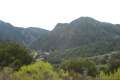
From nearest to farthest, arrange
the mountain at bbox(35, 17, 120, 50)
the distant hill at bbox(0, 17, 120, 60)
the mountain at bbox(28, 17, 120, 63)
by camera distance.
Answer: the distant hill at bbox(0, 17, 120, 60) < the mountain at bbox(28, 17, 120, 63) < the mountain at bbox(35, 17, 120, 50)

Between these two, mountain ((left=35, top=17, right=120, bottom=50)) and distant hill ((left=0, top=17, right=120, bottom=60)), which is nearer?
distant hill ((left=0, top=17, right=120, bottom=60))

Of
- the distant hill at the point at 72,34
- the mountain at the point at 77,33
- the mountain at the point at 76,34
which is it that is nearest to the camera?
the distant hill at the point at 72,34

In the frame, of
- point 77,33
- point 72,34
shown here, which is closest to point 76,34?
point 77,33

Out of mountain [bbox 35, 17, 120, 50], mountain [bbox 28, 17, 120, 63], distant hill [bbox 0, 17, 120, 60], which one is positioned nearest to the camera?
distant hill [bbox 0, 17, 120, 60]

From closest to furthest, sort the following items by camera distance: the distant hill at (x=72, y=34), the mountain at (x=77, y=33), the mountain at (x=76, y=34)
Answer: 1. the distant hill at (x=72, y=34)
2. the mountain at (x=76, y=34)
3. the mountain at (x=77, y=33)

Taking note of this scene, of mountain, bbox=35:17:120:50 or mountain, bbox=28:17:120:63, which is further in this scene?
mountain, bbox=35:17:120:50

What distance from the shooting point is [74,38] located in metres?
176

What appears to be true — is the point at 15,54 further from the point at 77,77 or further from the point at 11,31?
the point at 11,31

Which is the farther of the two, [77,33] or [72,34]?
[77,33]

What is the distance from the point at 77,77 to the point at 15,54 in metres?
26.8

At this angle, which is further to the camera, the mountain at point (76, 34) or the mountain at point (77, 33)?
the mountain at point (77, 33)

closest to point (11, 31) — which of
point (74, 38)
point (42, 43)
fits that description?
point (42, 43)

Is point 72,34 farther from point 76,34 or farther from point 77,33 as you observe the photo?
point 77,33

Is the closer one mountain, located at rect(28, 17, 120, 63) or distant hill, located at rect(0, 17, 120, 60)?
distant hill, located at rect(0, 17, 120, 60)
